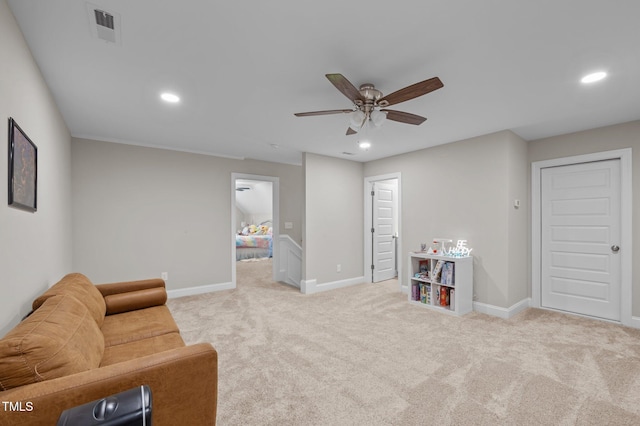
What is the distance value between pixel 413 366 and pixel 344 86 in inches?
88.6

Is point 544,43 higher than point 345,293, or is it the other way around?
point 544,43

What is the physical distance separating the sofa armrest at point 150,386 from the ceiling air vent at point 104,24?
1784 millimetres

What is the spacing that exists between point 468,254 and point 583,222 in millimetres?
1408

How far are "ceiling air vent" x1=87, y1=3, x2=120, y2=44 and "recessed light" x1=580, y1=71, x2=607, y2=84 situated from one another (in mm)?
3285

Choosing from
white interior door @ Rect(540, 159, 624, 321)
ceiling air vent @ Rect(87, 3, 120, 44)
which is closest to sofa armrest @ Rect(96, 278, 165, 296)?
ceiling air vent @ Rect(87, 3, 120, 44)

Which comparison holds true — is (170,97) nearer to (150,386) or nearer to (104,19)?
(104,19)

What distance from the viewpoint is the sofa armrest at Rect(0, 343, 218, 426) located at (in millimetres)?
1025

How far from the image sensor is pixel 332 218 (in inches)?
205

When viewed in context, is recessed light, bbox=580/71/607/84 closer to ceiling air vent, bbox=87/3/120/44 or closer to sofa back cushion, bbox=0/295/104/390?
ceiling air vent, bbox=87/3/120/44

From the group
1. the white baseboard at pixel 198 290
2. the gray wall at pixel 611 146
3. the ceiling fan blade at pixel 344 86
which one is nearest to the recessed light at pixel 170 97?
the ceiling fan blade at pixel 344 86

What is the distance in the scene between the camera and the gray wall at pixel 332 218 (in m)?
4.89

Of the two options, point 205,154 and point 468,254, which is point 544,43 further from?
point 205,154

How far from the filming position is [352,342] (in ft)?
9.56

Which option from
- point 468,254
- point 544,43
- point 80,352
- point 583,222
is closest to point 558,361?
point 468,254
